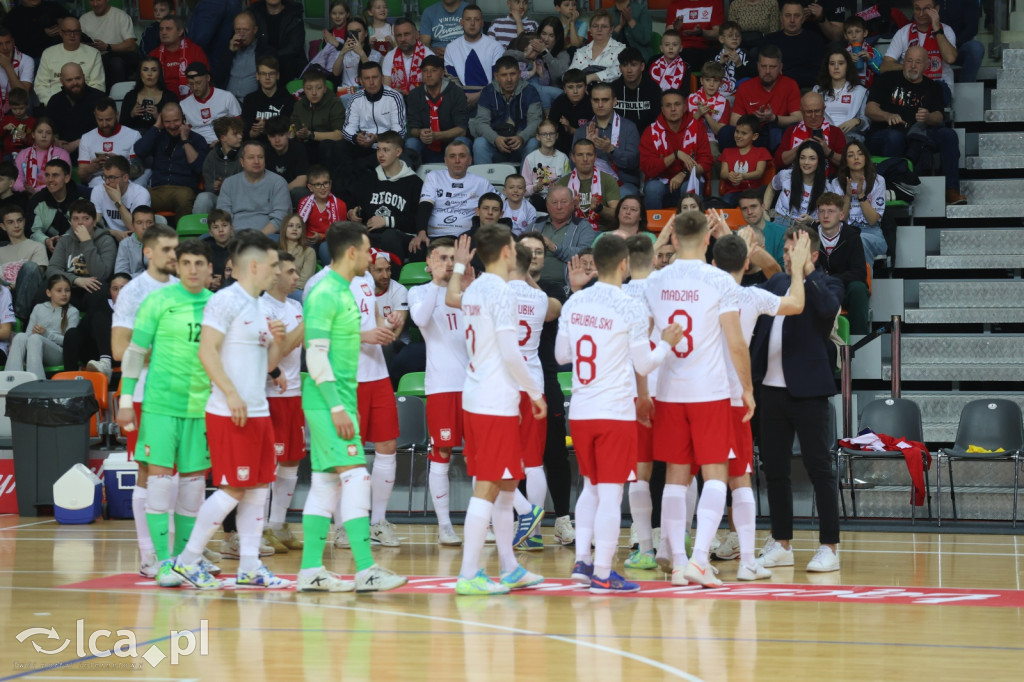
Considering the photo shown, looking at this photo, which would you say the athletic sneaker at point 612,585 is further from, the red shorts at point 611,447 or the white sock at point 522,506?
the white sock at point 522,506

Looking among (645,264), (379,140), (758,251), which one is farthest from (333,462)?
(379,140)

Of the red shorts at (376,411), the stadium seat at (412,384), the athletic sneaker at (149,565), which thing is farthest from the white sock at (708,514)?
the stadium seat at (412,384)

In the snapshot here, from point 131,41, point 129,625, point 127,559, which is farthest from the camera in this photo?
point 131,41

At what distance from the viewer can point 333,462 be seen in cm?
698

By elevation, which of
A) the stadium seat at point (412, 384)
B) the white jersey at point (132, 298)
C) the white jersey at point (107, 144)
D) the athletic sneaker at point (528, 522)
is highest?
the white jersey at point (107, 144)

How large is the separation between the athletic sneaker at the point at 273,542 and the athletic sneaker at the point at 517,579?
7.77ft

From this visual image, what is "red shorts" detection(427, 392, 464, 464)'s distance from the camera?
361 inches

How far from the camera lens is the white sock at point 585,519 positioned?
24.2ft

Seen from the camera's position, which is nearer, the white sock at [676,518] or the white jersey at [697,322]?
the white jersey at [697,322]

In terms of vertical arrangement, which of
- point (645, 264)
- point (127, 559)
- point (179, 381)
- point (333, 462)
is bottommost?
point (127, 559)

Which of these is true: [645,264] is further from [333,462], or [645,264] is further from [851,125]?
[851,125]

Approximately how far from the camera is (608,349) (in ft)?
23.2

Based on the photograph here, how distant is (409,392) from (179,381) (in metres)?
4.17

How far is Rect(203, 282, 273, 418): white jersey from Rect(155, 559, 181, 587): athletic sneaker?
1031 mm
